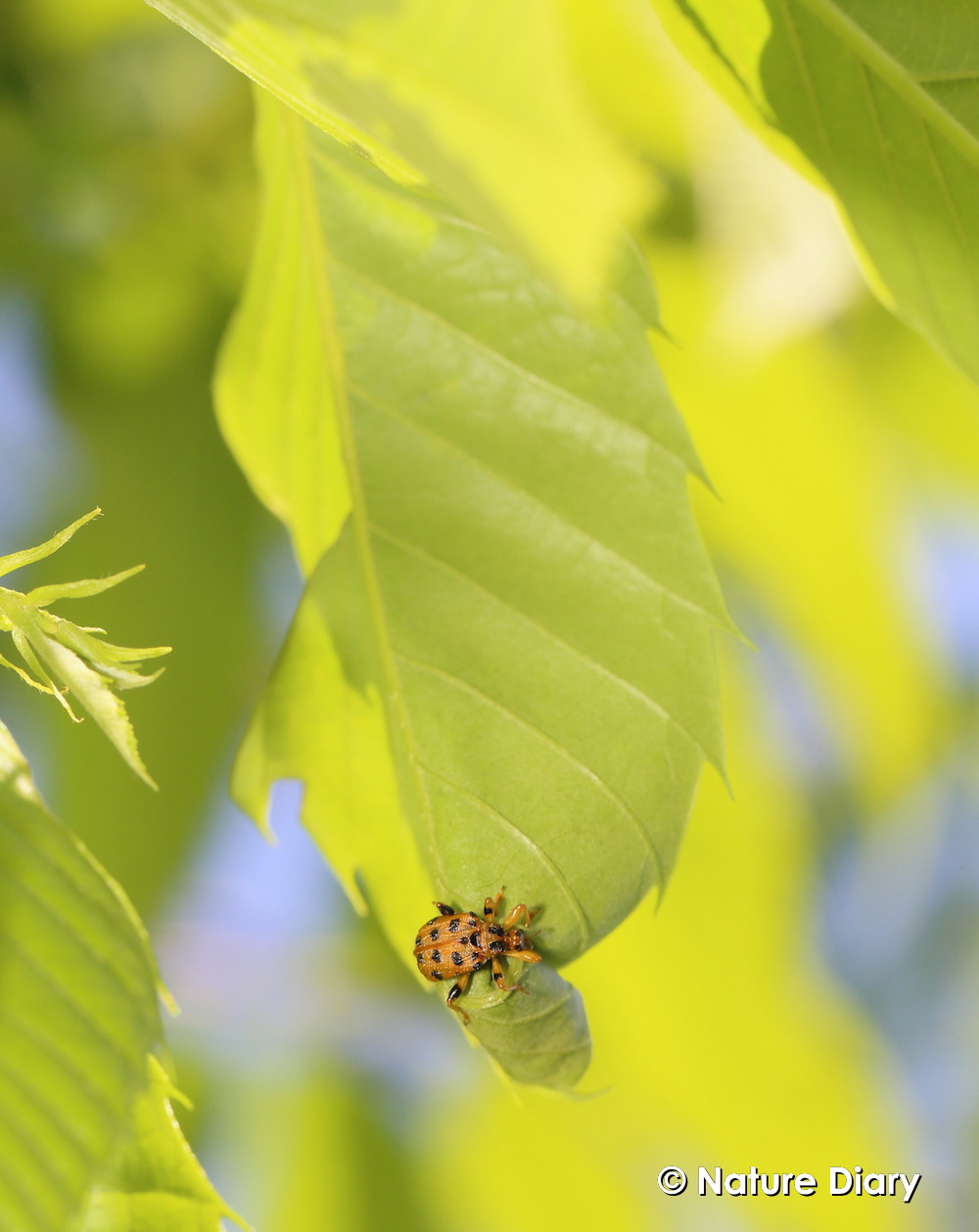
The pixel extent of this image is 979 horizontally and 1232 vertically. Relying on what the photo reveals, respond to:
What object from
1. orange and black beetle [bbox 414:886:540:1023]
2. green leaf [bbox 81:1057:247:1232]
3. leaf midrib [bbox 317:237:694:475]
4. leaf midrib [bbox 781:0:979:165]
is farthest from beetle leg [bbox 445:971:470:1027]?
leaf midrib [bbox 781:0:979:165]

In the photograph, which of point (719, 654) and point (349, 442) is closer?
point (349, 442)

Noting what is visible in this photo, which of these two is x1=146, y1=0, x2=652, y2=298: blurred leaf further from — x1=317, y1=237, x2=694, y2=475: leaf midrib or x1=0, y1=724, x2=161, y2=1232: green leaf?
x1=0, y1=724, x2=161, y2=1232: green leaf

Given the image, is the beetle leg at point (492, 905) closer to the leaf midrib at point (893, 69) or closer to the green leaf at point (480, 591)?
the green leaf at point (480, 591)

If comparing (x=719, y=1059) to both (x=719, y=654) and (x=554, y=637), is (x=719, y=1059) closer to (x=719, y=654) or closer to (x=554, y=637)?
(x=719, y=654)

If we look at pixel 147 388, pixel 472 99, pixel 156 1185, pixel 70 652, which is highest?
pixel 147 388

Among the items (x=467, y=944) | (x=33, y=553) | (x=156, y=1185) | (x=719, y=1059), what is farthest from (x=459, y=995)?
(x=719, y=1059)

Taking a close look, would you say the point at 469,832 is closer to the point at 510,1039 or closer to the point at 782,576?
→ the point at 510,1039

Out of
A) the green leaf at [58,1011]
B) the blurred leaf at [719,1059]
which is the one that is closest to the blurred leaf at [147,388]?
the blurred leaf at [719,1059]
